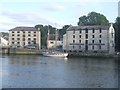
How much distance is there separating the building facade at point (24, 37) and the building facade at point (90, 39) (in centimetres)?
1705

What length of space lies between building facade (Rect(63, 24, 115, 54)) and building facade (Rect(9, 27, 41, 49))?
1705cm

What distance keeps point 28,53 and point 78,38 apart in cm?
1995

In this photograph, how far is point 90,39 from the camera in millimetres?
107938

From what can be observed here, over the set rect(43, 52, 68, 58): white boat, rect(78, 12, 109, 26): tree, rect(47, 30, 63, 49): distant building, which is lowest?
rect(43, 52, 68, 58): white boat

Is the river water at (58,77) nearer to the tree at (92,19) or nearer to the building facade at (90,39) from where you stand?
the building facade at (90,39)

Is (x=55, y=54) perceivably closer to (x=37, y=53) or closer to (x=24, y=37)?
(x=37, y=53)

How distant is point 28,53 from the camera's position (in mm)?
115750

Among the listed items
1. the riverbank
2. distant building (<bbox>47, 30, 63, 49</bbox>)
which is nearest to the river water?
the riverbank

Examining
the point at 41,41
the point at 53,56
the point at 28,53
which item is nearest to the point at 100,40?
the point at 53,56

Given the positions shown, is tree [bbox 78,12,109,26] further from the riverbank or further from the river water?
the river water

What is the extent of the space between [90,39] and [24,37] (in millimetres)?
32220

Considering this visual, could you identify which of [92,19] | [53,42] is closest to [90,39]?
[53,42]

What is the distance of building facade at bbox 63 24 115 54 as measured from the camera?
343ft

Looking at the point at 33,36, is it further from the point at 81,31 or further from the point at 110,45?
the point at 110,45
